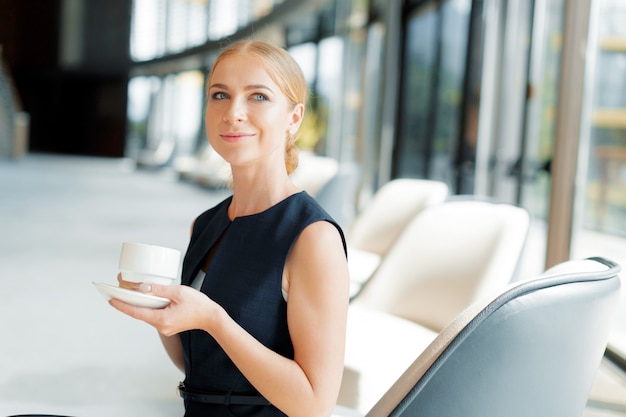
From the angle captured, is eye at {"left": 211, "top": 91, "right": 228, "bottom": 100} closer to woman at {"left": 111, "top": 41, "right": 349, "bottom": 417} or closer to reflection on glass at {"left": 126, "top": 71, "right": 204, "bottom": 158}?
woman at {"left": 111, "top": 41, "right": 349, "bottom": 417}

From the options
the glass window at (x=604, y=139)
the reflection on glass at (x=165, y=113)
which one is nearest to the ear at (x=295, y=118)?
the glass window at (x=604, y=139)

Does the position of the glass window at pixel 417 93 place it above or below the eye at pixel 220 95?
above

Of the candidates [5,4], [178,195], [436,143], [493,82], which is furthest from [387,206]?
[5,4]

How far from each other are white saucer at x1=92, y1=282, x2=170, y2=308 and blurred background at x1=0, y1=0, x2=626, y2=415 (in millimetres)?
556

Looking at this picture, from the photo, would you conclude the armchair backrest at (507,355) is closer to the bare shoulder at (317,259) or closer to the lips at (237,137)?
the bare shoulder at (317,259)

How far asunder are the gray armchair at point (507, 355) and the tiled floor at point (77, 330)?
1.87 ft

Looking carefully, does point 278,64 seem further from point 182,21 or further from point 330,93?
point 182,21

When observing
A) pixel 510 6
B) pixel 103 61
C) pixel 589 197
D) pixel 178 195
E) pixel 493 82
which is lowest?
pixel 178 195

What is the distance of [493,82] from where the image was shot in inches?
209

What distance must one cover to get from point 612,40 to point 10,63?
82.0 ft

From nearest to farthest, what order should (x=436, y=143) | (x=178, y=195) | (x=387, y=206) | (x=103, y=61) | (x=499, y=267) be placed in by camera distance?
1. (x=499, y=267)
2. (x=387, y=206)
3. (x=436, y=143)
4. (x=178, y=195)
5. (x=103, y=61)

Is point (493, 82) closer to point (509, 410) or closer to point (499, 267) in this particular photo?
point (499, 267)

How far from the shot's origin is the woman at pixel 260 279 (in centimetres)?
102

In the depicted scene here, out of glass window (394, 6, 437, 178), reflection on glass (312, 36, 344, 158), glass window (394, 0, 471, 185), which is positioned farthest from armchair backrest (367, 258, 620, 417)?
reflection on glass (312, 36, 344, 158)
